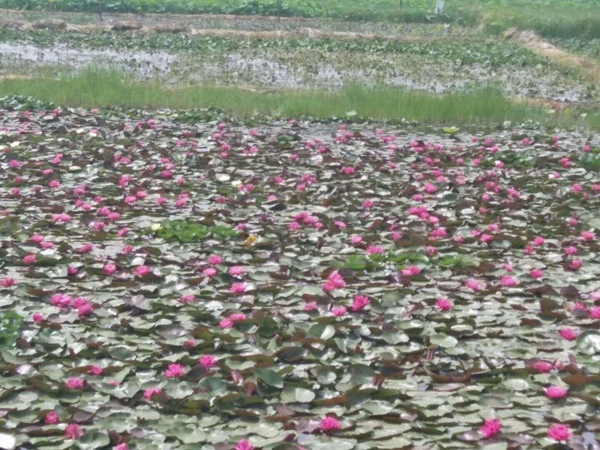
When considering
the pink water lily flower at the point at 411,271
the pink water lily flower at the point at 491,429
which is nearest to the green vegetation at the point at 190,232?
the pink water lily flower at the point at 411,271

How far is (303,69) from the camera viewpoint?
647 inches

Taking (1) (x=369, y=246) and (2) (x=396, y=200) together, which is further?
(2) (x=396, y=200)

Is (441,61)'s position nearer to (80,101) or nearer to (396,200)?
(80,101)

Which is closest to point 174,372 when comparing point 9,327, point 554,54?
point 9,327

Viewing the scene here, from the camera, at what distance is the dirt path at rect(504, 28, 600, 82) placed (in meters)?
15.8

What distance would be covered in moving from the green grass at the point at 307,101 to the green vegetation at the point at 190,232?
5.43 metres

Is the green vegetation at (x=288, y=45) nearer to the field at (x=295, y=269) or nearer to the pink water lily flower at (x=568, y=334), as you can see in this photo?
the field at (x=295, y=269)

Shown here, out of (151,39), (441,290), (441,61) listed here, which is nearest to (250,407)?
(441,290)

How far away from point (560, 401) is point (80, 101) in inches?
360

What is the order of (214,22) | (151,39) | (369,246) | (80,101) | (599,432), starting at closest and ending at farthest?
(599,432) → (369,246) → (80,101) → (151,39) → (214,22)

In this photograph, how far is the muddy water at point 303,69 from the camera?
47.1 ft

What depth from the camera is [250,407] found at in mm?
3543

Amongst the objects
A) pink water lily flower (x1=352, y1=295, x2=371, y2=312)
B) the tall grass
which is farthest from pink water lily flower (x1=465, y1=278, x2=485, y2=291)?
the tall grass

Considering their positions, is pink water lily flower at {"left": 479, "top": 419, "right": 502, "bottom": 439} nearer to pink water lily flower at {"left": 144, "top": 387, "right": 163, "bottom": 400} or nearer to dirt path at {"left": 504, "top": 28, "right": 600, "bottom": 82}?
pink water lily flower at {"left": 144, "top": 387, "right": 163, "bottom": 400}
